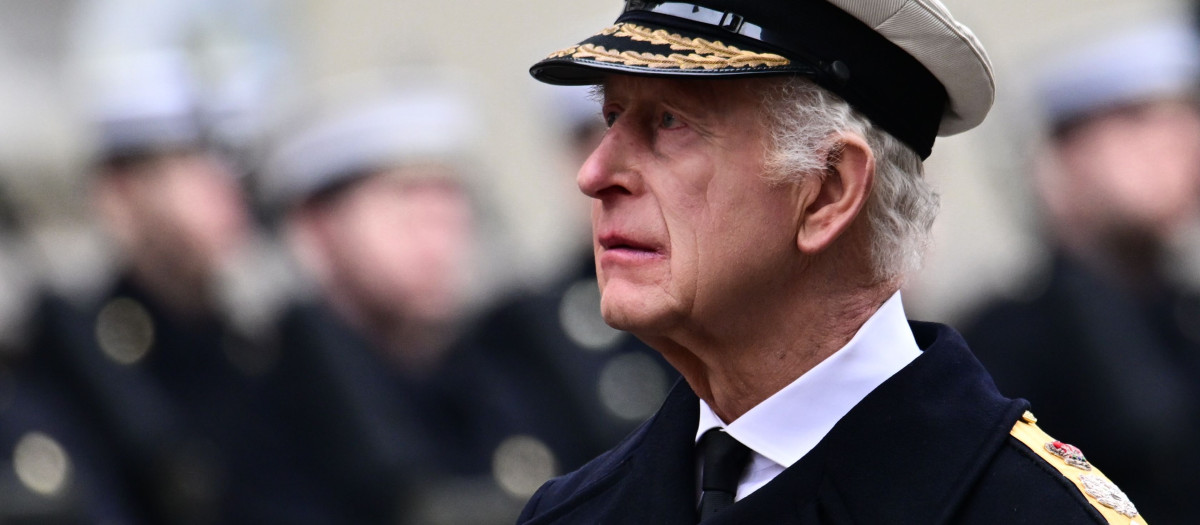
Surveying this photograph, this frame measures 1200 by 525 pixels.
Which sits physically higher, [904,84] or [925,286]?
[904,84]

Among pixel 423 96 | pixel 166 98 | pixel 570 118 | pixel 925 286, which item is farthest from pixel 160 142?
pixel 925 286

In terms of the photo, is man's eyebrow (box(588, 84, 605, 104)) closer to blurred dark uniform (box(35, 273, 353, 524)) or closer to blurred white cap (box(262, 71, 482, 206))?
blurred dark uniform (box(35, 273, 353, 524))

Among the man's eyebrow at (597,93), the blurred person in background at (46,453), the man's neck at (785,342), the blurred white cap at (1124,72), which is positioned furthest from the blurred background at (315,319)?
the man's neck at (785,342)

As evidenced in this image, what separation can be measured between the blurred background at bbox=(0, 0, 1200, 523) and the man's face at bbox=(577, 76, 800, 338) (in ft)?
8.15

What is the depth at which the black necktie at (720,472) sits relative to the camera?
9.27ft

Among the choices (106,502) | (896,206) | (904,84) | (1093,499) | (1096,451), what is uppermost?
(904,84)

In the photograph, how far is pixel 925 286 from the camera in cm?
756

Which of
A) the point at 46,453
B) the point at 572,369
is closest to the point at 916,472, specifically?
the point at 46,453

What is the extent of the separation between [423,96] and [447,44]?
3.06 meters

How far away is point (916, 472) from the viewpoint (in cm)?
268

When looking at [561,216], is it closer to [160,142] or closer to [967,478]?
[160,142]

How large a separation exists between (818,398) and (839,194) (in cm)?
33

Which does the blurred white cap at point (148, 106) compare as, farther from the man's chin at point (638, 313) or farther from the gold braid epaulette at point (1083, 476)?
the gold braid epaulette at point (1083, 476)

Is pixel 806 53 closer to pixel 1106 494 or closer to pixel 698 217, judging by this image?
pixel 698 217
